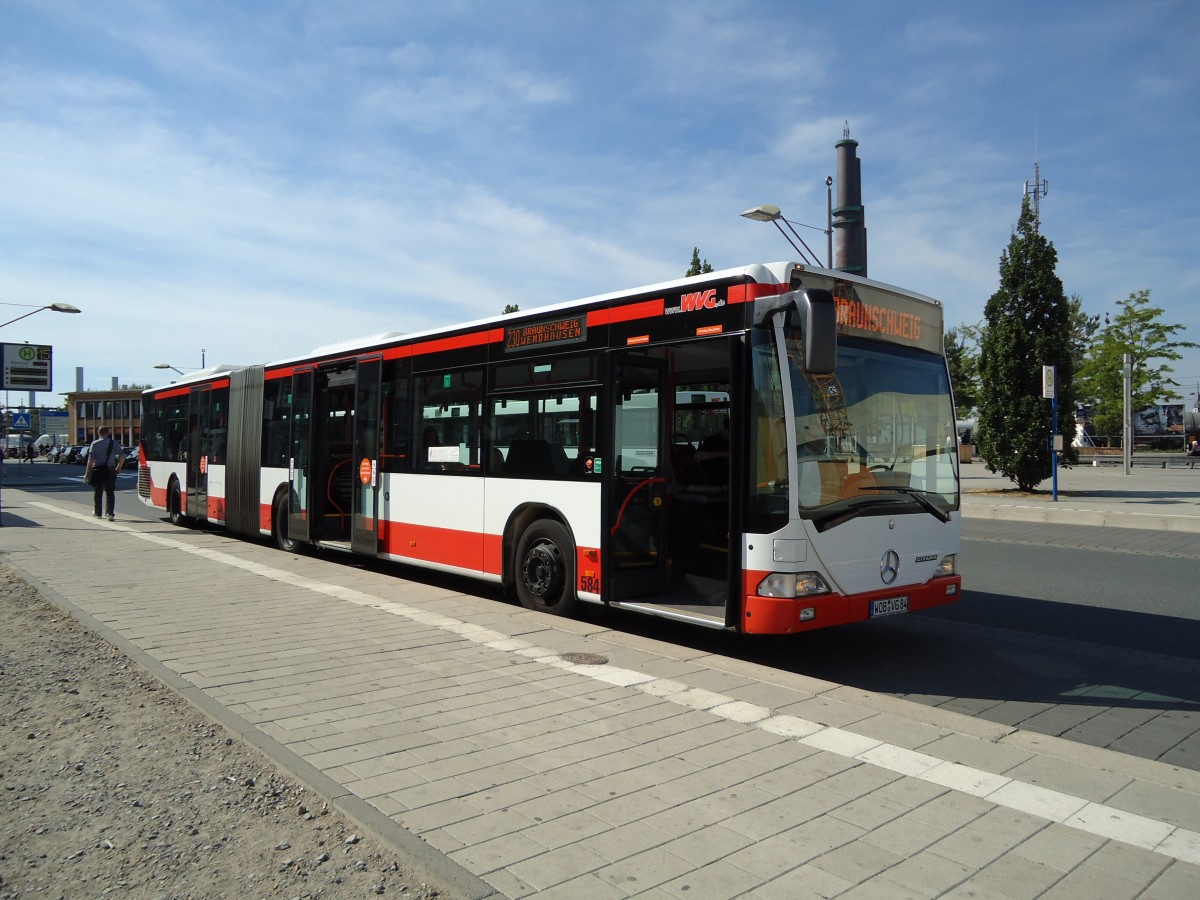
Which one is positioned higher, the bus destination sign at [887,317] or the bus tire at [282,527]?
the bus destination sign at [887,317]

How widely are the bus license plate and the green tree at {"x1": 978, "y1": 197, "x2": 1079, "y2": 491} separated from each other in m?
18.7

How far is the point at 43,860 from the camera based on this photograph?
3564mm

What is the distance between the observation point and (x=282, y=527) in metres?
14.0

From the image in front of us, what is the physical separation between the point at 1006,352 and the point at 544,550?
63.2 feet

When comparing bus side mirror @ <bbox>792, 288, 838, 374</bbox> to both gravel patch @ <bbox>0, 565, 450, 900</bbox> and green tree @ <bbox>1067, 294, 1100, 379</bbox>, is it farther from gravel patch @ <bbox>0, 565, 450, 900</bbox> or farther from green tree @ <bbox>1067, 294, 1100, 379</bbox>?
green tree @ <bbox>1067, 294, 1100, 379</bbox>

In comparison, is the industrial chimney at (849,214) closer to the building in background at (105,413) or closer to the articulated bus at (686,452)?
the articulated bus at (686,452)

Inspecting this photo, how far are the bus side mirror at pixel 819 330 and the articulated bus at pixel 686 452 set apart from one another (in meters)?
0.01

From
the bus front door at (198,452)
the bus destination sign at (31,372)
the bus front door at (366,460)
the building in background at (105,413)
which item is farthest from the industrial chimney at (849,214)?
the building in background at (105,413)

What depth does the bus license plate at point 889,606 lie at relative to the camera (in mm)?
6742

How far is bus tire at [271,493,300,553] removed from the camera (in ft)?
45.2

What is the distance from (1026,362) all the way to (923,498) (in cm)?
1882

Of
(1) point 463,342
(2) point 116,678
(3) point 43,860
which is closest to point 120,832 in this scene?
(3) point 43,860

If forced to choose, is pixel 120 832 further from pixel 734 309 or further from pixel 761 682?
pixel 734 309

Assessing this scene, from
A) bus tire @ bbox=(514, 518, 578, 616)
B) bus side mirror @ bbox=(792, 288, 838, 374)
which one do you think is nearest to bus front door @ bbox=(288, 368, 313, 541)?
bus tire @ bbox=(514, 518, 578, 616)
